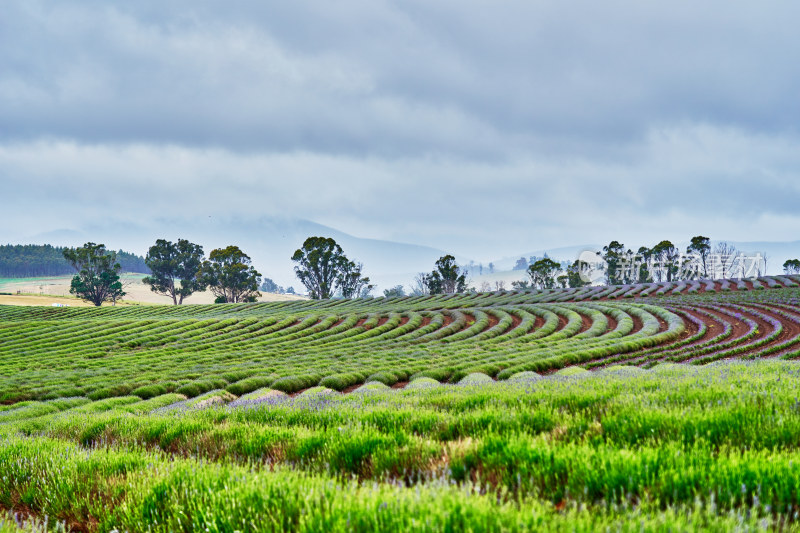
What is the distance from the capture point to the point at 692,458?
3031 mm

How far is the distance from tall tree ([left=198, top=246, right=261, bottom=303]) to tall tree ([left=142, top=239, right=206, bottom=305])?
325cm

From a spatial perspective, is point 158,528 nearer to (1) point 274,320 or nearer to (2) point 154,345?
(2) point 154,345

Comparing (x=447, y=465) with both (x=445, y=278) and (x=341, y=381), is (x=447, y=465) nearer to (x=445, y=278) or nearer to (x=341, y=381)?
(x=341, y=381)

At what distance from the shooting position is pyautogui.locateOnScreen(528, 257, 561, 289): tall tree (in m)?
144

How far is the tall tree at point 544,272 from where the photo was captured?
473ft

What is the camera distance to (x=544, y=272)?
147 metres

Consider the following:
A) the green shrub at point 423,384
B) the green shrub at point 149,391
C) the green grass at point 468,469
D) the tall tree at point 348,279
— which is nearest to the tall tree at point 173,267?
the tall tree at point 348,279

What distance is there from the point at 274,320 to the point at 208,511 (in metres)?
52.4

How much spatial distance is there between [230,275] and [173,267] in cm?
2365

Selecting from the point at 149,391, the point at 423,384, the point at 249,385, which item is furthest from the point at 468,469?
the point at 149,391

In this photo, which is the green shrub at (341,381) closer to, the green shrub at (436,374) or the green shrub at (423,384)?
the green shrub at (436,374)

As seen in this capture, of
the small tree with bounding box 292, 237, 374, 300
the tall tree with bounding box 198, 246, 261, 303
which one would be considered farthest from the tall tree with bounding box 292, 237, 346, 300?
the tall tree with bounding box 198, 246, 261, 303

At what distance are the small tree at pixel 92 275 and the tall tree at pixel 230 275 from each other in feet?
74.9

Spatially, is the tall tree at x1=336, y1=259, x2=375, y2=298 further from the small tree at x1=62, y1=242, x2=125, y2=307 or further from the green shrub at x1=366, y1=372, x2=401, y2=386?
the green shrub at x1=366, y1=372, x2=401, y2=386
